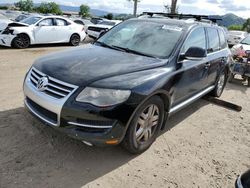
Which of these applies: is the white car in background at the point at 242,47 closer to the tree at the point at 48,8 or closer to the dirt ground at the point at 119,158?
the dirt ground at the point at 119,158

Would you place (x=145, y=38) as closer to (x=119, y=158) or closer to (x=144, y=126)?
(x=144, y=126)

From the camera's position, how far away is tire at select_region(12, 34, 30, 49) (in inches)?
448

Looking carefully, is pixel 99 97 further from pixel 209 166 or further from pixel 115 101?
pixel 209 166

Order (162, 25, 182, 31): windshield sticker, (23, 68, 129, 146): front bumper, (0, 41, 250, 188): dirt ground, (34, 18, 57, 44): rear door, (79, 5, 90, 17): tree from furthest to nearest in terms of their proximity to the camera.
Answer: (79, 5, 90, 17): tree
(34, 18, 57, 44): rear door
(162, 25, 182, 31): windshield sticker
(0, 41, 250, 188): dirt ground
(23, 68, 129, 146): front bumper

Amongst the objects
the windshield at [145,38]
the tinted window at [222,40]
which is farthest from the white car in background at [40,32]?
the tinted window at [222,40]

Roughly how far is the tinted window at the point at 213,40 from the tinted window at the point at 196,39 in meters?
0.33

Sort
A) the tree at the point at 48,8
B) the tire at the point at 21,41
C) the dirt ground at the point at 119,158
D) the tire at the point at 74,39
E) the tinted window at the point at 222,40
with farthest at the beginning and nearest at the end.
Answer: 1. the tree at the point at 48,8
2. the tire at the point at 74,39
3. the tire at the point at 21,41
4. the tinted window at the point at 222,40
5. the dirt ground at the point at 119,158

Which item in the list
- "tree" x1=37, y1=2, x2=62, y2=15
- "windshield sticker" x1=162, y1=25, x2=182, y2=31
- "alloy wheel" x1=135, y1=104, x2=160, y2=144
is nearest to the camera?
"alloy wheel" x1=135, y1=104, x2=160, y2=144

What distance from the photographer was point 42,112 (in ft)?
11.1

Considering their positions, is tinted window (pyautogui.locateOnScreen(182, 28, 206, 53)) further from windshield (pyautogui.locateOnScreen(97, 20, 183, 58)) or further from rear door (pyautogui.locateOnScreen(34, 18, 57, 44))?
rear door (pyautogui.locateOnScreen(34, 18, 57, 44))

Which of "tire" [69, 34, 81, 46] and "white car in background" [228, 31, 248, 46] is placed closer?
"tire" [69, 34, 81, 46]

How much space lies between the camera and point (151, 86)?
3438 millimetres

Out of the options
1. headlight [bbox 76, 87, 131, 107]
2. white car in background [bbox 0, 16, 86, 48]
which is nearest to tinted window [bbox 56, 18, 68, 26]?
white car in background [bbox 0, 16, 86, 48]

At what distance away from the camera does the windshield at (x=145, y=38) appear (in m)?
4.15
